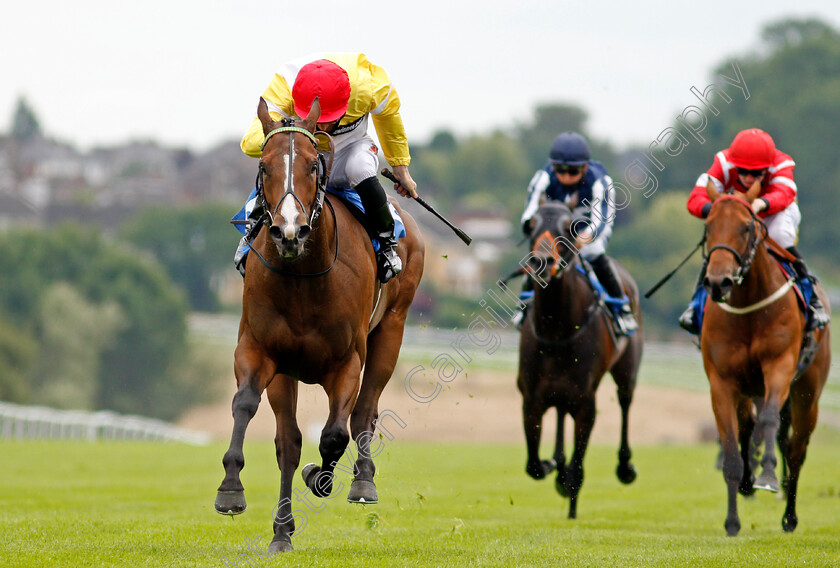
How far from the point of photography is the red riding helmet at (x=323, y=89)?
7.08m

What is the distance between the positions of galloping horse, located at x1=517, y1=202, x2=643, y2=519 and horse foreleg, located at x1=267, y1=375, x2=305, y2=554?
305cm

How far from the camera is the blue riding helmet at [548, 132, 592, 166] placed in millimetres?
10781

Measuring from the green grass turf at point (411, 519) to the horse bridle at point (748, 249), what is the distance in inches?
72.2

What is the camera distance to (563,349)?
10461 mm

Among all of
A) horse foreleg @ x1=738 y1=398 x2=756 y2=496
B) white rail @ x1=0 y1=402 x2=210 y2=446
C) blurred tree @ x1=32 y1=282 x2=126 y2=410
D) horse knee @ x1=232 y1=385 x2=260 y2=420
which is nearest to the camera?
horse knee @ x1=232 y1=385 x2=260 y2=420

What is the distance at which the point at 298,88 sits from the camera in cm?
710

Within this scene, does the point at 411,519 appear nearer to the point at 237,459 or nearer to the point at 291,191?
the point at 237,459

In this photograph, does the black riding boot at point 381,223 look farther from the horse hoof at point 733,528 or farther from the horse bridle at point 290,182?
the horse hoof at point 733,528

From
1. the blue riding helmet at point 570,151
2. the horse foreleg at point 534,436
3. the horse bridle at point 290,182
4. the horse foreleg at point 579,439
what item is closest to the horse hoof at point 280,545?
the horse bridle at point 290,182

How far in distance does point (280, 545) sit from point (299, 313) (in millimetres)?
1461

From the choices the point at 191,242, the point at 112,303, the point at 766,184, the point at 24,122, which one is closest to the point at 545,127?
the point at 191,242

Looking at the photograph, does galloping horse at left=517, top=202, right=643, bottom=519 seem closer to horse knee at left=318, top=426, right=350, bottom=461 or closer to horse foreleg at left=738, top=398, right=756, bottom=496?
horse foreleg at left=738, top=398, right=756, bottom=496

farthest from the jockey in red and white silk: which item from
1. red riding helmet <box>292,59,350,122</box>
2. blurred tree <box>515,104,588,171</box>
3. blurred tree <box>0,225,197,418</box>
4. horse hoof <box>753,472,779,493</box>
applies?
blurred tree <box>515,104,588,171</box>

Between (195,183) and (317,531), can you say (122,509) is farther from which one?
(195,183)
